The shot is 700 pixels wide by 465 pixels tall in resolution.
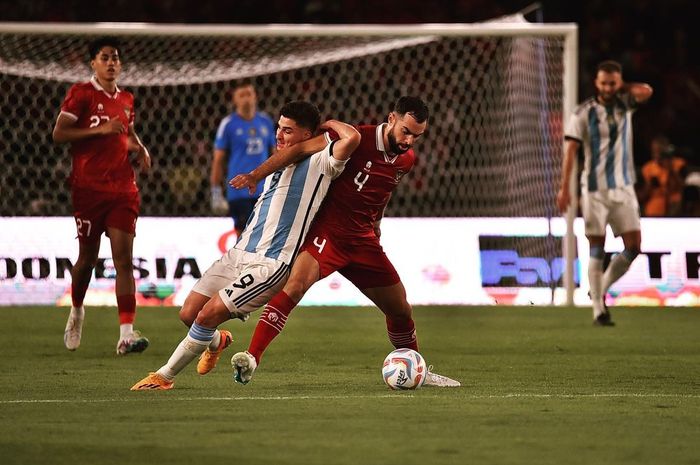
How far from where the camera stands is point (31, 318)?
38.9 ft

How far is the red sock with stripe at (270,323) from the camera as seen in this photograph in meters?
7.03

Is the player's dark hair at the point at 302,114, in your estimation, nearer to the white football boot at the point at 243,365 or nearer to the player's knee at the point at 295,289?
the player's knee at the point at 295,289

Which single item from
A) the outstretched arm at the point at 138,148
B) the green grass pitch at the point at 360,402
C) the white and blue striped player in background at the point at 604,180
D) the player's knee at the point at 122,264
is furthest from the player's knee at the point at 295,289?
the white and blue striped player in background at the point at 604,180

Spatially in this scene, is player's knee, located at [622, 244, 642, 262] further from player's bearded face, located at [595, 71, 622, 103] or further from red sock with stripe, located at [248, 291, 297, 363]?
red sock with stripe, located at [248, 291, 297, 363]

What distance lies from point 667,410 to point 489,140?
9191mm

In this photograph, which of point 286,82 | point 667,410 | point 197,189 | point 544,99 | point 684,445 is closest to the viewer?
point 684,445

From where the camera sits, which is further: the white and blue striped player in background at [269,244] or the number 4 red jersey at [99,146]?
the number 4 red jersey at [99,146]

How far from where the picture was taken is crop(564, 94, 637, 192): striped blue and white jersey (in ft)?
38.5

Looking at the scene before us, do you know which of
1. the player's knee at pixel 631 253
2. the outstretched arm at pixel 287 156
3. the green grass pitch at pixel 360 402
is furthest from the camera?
the player's knee at pixel 631 253

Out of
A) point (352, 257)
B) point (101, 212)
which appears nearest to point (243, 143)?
point (101, 212)

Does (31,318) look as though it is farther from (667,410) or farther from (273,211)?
(667,410)

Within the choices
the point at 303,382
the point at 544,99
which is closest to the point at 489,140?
the point at 544,99

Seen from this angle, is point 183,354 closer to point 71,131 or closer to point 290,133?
point 290,133

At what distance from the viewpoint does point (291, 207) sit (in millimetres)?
7262
